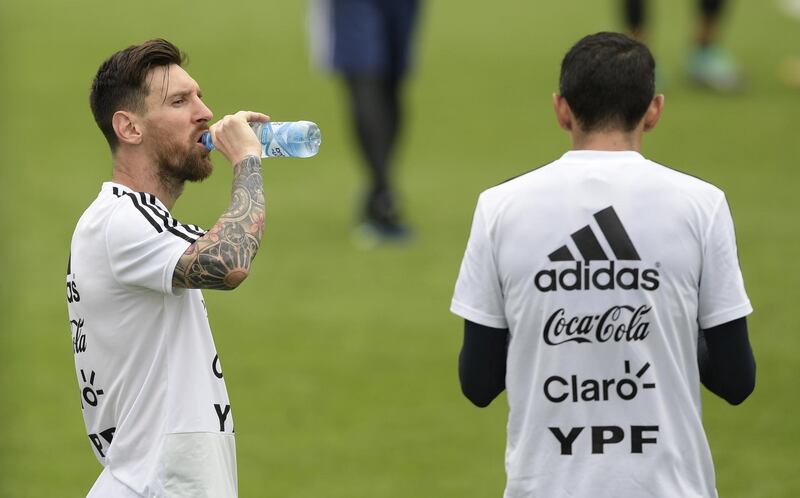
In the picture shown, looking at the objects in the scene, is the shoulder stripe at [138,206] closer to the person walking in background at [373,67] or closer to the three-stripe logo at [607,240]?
the three-stripe logo at [607,240]

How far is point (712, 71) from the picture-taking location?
13.9 metres

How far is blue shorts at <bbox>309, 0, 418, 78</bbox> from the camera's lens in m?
9.39

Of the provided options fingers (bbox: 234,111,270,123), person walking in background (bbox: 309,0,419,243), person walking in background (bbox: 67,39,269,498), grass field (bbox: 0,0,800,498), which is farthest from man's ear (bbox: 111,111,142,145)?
person walking in background (bbox: 309,0,419,243)

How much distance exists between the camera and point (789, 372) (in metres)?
7.32

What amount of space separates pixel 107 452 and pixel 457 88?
1085cm

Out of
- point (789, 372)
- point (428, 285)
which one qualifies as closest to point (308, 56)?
point (428, 285)

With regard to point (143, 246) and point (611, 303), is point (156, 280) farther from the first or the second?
point (611, 303)

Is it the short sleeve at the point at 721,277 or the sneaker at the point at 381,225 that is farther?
the sneaker at the point at 381,225

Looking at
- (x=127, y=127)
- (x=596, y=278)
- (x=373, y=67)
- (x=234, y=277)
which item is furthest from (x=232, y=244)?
(x=373, y=67)

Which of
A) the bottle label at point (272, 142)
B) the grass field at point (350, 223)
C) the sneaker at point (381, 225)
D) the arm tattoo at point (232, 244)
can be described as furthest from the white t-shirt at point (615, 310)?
the sneaker at point (381, 225)

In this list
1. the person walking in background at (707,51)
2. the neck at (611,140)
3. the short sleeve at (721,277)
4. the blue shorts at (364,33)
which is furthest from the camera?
the person walking in background at (707,51)

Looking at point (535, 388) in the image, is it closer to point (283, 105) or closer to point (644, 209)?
point (644, 209)

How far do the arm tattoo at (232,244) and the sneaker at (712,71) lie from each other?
35.1 feet

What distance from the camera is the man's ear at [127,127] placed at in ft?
12.0
